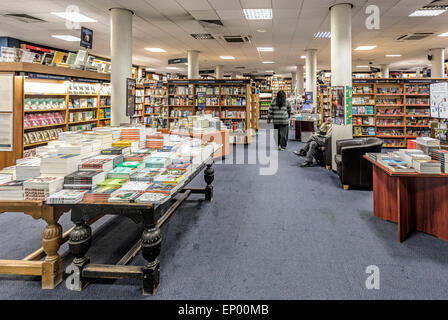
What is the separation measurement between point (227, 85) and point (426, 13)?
573cm

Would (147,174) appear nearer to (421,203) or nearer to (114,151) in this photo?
(114,151)

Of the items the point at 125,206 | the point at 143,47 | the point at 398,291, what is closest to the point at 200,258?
the point at 125,206

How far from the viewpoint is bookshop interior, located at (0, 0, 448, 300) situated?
2312 millimetres

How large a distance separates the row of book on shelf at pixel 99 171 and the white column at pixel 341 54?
4.22m

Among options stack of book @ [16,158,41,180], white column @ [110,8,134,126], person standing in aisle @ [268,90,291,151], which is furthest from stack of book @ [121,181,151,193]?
person standing in aisle @ [268,90,291,151]

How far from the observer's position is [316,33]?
9.48m

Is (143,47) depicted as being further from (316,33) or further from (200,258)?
(200,258)

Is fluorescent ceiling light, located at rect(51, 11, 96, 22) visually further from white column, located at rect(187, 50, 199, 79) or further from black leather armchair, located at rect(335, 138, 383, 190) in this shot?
black leather armchair, located at rect(335, 138, 383, 190)

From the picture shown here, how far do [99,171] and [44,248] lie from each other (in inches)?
28.5

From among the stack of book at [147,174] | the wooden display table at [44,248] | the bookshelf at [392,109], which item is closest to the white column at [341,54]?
the bookshelf at [392,109]

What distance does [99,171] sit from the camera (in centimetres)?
251

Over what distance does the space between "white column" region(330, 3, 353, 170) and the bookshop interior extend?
32 millimetres

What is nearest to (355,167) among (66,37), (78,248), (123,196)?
(123,196)

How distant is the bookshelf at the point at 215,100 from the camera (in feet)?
33.1
